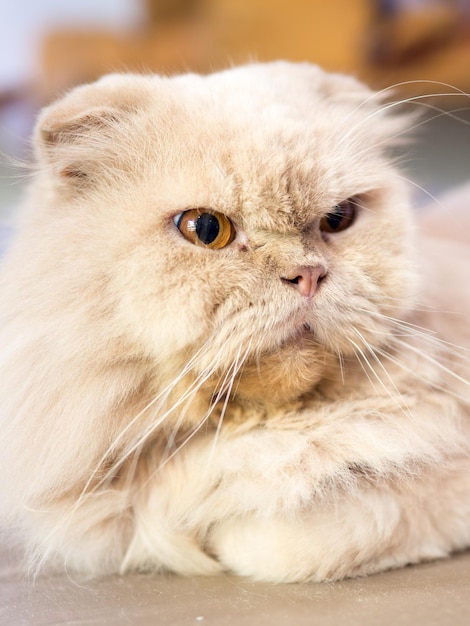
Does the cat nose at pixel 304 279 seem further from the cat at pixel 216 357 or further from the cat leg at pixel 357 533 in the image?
the cat leg at pixel 357 533

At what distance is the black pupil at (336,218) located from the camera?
113cm

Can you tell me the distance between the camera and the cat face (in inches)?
39.0

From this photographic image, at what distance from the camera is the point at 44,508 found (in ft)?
3.65

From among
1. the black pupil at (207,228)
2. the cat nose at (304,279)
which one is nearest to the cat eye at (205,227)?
the black pupil at (207,228)

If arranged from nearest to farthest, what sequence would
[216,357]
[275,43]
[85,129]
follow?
[216,357]
[85,129]
[275,43]

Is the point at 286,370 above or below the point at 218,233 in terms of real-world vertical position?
below

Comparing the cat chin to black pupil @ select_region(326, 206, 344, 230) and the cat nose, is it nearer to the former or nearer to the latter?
the cat nose

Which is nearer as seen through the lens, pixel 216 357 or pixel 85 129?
pixel 216 357

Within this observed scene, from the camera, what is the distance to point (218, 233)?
40.4 inches

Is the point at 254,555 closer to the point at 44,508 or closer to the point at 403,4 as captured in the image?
the point at 44,508

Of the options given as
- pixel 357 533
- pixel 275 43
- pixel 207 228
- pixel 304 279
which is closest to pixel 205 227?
pixel 207 228

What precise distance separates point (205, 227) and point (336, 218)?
243mm

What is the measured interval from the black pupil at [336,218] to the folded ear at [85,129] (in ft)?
1.14

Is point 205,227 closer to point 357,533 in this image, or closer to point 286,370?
point 286,370
